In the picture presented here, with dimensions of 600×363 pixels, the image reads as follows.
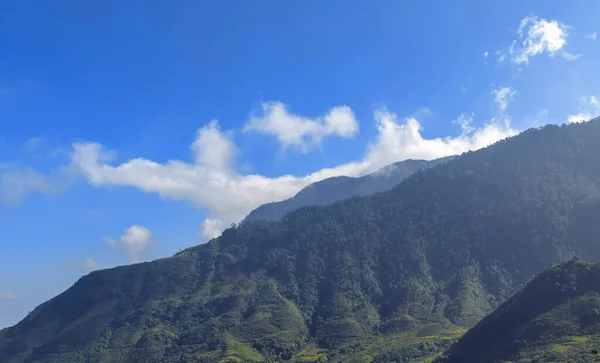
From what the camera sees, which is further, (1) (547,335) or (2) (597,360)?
(1) (547,335)

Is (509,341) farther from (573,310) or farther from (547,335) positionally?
(573,310)

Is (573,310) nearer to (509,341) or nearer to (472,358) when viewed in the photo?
(509,341)

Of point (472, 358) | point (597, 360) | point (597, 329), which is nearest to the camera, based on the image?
point (597, 360)

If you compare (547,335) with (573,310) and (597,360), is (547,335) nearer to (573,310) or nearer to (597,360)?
(573,310)

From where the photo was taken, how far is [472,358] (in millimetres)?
199875

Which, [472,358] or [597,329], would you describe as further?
[472,358]

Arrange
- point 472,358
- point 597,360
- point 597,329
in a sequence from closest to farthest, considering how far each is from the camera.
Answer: point 597,360 < point 597,329 < point 472,358

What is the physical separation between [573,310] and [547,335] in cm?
1753

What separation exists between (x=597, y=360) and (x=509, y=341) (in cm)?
3893

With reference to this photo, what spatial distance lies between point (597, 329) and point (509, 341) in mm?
29504

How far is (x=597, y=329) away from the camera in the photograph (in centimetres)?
18662

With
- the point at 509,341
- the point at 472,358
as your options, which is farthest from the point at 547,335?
the point at 472,358

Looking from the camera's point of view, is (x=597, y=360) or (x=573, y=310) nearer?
(x=597, y=360)

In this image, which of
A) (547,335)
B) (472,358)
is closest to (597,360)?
(547,335)
